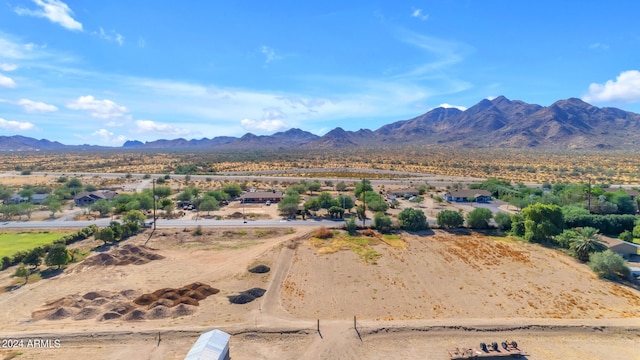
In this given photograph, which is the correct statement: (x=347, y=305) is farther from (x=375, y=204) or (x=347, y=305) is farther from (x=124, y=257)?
(x=375, y=204)

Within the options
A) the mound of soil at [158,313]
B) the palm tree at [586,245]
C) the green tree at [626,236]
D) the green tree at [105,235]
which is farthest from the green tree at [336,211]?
the green tree at [626,236]

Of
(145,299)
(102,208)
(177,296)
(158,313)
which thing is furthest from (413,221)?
(102,208)

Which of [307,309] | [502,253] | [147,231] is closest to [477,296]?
[502,253]

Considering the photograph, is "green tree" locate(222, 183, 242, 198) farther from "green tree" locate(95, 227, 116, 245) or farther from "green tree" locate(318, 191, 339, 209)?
"green tree" locate(95, 227, 116, 245)

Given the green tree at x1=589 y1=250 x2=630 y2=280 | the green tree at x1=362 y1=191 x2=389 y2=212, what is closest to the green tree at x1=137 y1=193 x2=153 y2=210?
the green tree at x1=362 y1=191 x2=389 y2=212

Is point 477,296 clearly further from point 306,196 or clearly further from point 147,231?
point 306,196
